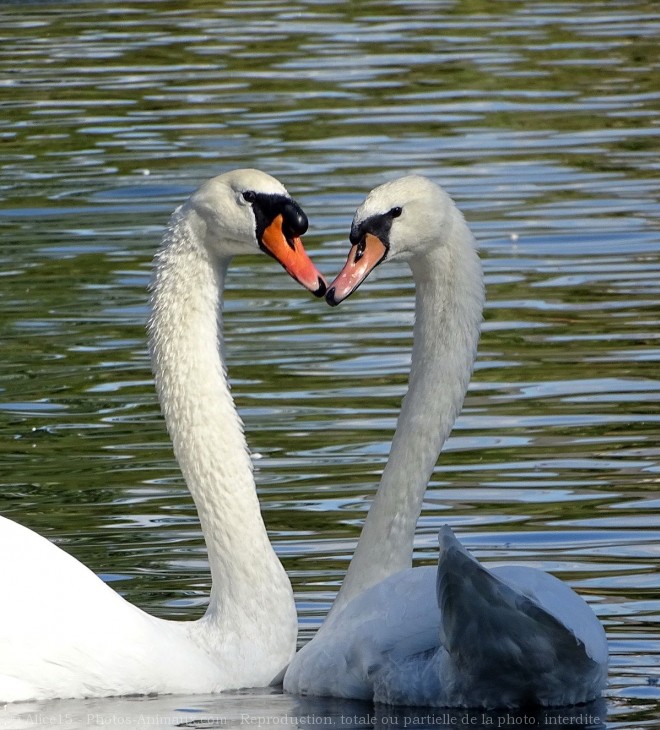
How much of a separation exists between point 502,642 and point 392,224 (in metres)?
1.69

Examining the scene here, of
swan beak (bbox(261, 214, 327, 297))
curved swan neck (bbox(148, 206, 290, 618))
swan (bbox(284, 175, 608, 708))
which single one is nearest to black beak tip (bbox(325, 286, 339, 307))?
swan (bbox(284, 175, 608, 708))

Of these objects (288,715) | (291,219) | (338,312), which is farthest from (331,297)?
(338,312)

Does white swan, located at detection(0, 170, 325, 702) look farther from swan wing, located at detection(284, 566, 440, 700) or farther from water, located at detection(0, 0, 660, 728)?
swan wing, located at detection(284, 566, 440, 700)

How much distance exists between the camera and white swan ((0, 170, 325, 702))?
6.62 metres

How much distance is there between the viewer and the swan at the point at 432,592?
598 cm

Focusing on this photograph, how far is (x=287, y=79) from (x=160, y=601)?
14.1 metres

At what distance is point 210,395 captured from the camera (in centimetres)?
737

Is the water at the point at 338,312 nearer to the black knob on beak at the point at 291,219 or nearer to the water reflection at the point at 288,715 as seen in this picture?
the water reflection at the point at 288,715

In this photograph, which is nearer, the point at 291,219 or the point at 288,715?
the point at 288,715

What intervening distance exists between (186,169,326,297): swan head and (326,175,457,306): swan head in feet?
0.49

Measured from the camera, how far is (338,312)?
487 inches

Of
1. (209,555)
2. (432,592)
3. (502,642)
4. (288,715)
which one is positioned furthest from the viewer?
(209,555)

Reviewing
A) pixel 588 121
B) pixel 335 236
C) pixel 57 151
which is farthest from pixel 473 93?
pixel 335 236

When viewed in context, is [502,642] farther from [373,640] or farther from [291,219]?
[291,219]
